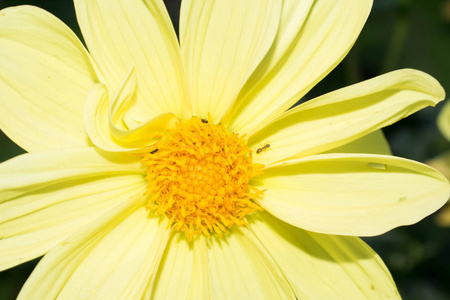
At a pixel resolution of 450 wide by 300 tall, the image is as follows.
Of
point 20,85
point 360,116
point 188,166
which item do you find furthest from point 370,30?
point 20,85

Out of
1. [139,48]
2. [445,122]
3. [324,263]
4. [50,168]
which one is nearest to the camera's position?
[50,168]

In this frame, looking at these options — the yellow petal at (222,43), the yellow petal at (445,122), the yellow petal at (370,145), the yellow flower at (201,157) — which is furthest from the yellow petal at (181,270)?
the yellow petal at (445,122)

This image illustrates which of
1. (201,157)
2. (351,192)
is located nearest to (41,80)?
(201,157)

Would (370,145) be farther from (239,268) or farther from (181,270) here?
(181,270)

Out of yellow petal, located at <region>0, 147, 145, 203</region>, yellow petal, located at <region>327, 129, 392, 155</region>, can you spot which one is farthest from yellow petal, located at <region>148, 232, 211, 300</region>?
yellow petal, located at <region>327, 129, 392, 155</region>

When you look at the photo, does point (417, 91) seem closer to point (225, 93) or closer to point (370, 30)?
point (225, 93)

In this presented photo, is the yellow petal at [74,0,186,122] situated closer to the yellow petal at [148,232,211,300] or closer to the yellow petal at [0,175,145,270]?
the yellow petal at [0,175,145,270]

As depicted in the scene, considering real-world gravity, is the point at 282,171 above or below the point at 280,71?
below
